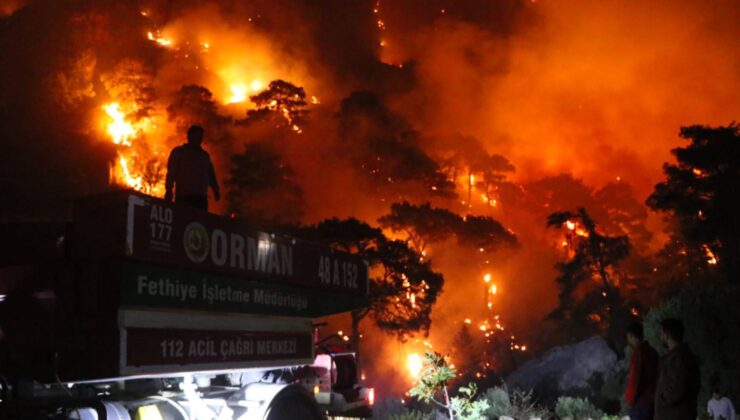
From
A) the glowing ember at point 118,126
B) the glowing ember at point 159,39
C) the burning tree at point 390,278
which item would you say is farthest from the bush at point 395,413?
the glowing ember at point 159,39

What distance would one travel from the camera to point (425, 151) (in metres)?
46.9

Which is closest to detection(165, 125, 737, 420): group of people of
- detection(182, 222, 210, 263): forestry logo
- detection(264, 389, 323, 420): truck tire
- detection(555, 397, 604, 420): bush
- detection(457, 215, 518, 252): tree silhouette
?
detection(182, 222, 210, 263): forestry logo

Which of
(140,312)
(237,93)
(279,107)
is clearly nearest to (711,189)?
(140,312)

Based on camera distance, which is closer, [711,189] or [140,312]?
[140,312]

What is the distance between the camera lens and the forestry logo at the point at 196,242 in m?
4.80

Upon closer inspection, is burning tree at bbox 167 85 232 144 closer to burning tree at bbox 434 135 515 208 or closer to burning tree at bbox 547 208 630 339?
burning tree at bbox 434 135 515 208

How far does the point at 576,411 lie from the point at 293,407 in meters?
9.21

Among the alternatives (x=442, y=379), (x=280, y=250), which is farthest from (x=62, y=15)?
(x=280, y=250)

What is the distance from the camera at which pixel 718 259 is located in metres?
28.8

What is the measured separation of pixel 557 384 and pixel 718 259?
12561 millimetres

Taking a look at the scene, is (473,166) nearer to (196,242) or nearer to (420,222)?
(420,222)

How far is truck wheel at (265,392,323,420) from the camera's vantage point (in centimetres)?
598

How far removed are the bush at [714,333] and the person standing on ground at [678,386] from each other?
23.7 feet

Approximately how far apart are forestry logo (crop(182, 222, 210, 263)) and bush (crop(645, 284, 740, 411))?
1072cm
